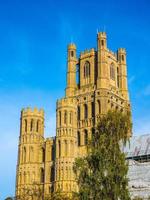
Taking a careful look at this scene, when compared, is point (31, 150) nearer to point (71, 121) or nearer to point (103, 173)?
point (71, 121)

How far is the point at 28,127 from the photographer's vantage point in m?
80.9

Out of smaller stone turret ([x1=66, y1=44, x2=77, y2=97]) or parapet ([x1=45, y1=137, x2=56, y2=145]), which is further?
smaller stone turret ([x1=66, y1=44, x2=77, y2=97])

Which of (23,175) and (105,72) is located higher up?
(105,72)

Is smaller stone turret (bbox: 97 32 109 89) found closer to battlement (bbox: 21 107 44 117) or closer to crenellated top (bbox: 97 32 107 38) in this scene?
crenellated top (bbox: 97 32 107 38)

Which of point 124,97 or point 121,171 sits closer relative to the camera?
Answer: point 121,171

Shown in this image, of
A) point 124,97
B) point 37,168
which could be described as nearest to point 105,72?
point 124,97

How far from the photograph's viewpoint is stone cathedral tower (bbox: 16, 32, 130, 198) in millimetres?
75750

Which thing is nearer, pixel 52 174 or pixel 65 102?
pixel 52 174

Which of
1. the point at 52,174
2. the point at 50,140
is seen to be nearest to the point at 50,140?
the point at 50,140

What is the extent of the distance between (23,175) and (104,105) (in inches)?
728

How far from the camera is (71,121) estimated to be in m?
78.9

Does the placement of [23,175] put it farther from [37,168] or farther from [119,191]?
[119,191]

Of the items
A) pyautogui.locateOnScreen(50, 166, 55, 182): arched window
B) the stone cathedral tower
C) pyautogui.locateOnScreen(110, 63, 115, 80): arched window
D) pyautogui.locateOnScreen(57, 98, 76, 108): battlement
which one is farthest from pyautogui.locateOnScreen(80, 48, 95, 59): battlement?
pyautogui.locateOnScreen(50, 166, 55, 182): arched window

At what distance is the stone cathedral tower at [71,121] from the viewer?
7575cm
